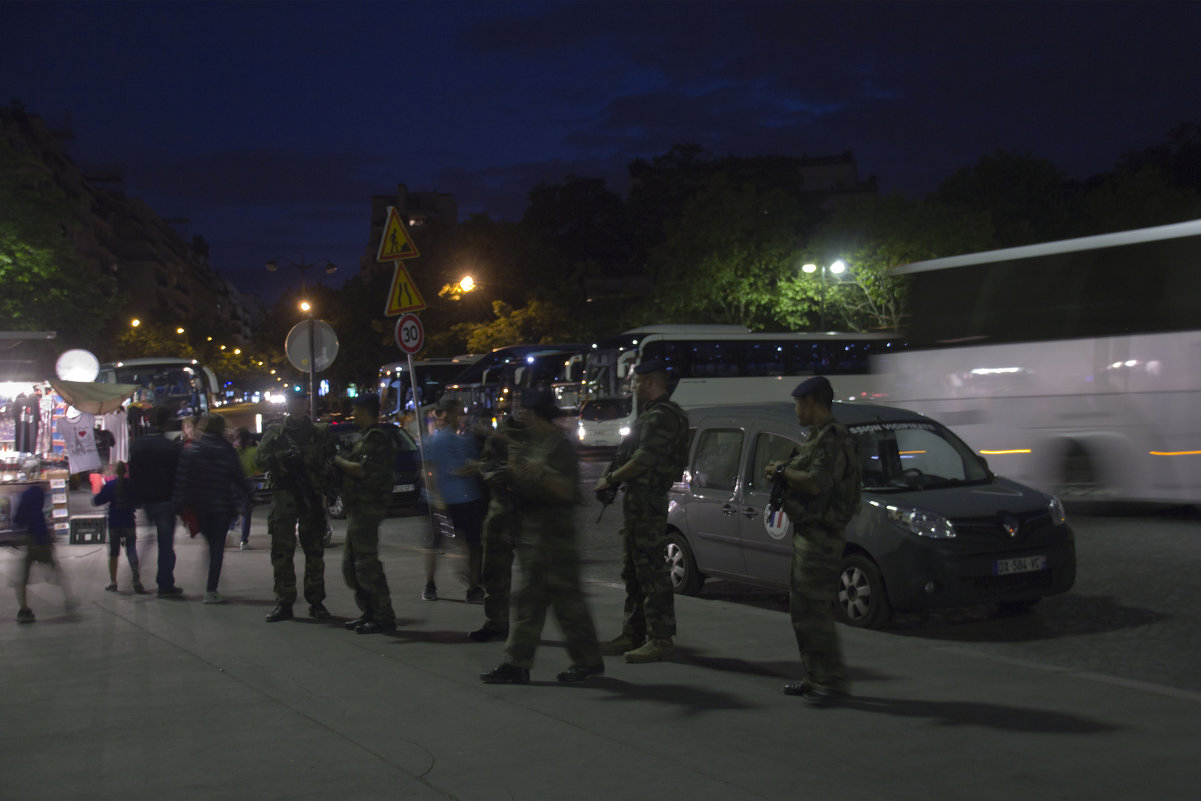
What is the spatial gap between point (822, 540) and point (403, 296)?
25.3 ft

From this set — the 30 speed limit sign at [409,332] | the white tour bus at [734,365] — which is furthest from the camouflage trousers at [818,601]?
the white tour bus at [734,365]

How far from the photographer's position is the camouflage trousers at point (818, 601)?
19.7 ft

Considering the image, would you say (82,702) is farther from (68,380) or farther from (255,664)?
(68,380)

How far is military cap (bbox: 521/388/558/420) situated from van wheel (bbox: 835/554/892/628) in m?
2.79

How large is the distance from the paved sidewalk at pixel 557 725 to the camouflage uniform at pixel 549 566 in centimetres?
28

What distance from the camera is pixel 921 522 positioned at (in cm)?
825

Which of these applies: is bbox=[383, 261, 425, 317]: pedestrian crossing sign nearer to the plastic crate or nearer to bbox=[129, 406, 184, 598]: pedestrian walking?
bbox=[129, 406, 184, 598]: pedestrian walking

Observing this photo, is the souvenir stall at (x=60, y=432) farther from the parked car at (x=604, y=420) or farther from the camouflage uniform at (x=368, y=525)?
the parked car at (x=604, y=420)

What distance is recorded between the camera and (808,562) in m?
6.03

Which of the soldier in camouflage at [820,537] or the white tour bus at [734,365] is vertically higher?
the white tour bus at [734,365]

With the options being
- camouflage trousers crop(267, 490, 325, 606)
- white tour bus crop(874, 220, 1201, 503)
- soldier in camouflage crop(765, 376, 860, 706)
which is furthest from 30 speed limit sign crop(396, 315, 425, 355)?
soldier in camouflage crop(765, 376, 860, 706)

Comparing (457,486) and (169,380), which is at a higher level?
(169,380)

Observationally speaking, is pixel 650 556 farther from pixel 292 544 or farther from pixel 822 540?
pixel 292 544

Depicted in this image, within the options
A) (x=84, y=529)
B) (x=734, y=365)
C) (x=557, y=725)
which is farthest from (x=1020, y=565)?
(x=734, y=365)
